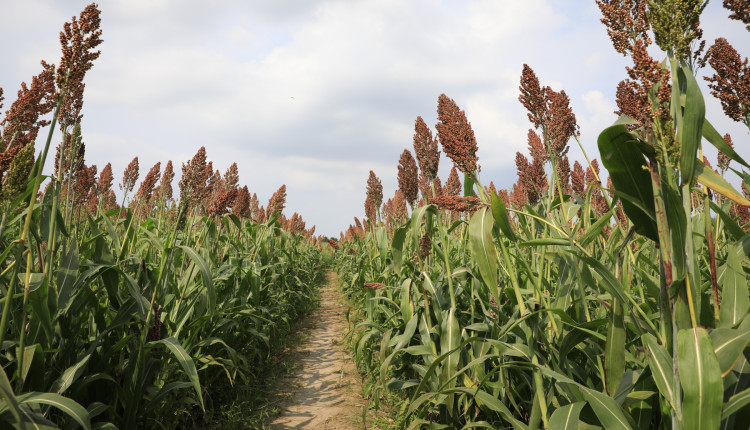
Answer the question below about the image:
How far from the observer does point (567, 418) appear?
4.09 ft

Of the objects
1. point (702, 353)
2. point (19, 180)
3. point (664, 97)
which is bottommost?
point (702, 353)

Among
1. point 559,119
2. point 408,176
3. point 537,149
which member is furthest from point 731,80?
point 408,176

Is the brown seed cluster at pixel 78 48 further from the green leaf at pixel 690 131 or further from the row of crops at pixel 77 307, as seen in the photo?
the green leaf at pixel 690 131

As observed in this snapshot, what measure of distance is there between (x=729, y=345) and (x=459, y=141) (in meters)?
1.39

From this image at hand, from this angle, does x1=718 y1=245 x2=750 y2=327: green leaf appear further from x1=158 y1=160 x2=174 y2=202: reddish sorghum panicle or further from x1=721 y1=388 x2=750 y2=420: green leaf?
x1=158 y1=160 x2=174 y2=202: reddish sorghum panicle

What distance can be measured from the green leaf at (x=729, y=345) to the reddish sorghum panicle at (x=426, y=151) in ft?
7.93

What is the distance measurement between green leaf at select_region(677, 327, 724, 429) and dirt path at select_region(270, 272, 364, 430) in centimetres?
231

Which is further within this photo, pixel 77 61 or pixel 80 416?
pixel 77 61

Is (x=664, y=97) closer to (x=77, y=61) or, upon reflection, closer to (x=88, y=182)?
(x=77, y=61)

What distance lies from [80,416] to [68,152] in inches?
58.1

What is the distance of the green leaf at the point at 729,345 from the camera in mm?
1002

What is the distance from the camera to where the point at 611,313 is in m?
1.38

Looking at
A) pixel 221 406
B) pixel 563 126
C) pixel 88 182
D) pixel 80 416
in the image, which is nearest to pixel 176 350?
pixel 80 416

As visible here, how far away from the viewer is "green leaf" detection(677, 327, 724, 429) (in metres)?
0.90
